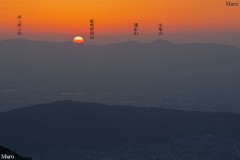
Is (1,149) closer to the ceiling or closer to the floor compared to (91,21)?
closer to the floor

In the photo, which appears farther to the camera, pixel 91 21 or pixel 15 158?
pixel 91 21

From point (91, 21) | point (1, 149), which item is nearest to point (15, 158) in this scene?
point (1, 149)

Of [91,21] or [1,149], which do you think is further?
[91,21]

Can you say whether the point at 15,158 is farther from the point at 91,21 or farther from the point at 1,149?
the point at 91,21

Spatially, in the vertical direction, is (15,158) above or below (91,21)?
below
